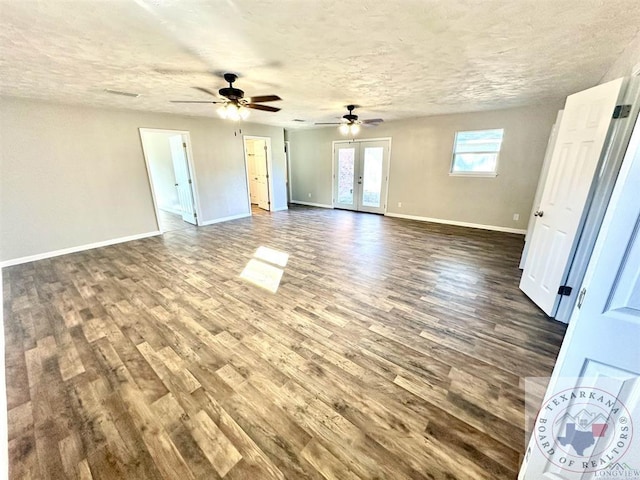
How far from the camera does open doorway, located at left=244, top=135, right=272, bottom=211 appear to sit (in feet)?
23.3

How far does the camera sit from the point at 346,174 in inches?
295

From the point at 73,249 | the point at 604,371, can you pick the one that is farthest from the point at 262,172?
the point at 604,371

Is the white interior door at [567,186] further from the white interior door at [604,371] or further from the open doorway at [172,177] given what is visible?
the open doorway at [172,177]

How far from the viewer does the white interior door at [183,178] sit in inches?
227

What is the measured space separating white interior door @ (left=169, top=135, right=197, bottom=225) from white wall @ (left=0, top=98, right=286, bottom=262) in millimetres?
287

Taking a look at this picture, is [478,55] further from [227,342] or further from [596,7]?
[227,342]

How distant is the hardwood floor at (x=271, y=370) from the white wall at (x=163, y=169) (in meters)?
3.96

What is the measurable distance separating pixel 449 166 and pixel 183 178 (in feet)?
21.0

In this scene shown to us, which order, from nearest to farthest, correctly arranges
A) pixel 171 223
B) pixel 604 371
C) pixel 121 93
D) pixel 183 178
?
pixel 604 371
pixel 121 93
pixel 183 178
pixel 171 223

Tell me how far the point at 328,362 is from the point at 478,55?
3141mm

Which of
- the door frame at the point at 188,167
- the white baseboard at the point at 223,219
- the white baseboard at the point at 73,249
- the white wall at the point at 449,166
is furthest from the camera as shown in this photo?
the white baseboard at the point at 223,219

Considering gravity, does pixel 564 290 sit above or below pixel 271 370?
above

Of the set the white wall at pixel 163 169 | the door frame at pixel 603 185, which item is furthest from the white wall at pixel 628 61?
the white wall at pixel 163 169

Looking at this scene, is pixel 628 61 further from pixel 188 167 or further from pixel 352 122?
pixel 188 167
